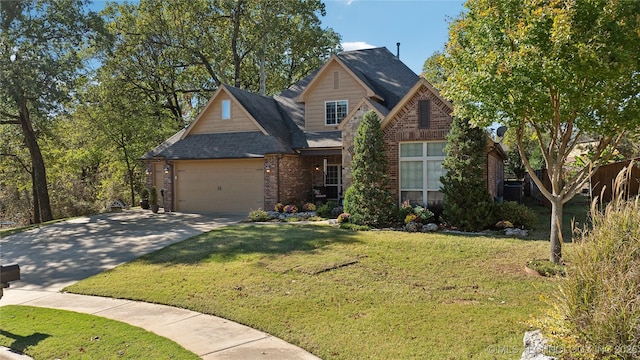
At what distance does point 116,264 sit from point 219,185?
31.8 feet

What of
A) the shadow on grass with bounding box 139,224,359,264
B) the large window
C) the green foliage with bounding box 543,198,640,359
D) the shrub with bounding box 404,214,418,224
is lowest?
the shadow on grass with bounding box 139,224,359,264

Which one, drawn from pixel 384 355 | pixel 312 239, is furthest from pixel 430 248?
pixel 384 355

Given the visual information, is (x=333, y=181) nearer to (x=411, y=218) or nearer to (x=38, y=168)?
(x=411, y=218)

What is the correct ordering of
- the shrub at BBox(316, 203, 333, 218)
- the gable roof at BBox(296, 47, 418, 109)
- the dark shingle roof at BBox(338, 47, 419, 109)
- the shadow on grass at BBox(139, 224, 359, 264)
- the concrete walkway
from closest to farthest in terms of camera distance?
the concrete walkway
the shadow on grass at BBox(139, 224, 359, 264)
the shrub at BBox(316, 203, 333, 218)
the gable roof at BBox(296, 47, 418, 109)
the dark shingle roof at BBox(338, 47, 419, 109)

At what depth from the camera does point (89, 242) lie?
12.8 m

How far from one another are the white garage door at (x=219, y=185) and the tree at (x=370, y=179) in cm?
600

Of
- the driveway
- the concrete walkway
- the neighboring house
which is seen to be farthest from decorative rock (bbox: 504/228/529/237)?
the driveway

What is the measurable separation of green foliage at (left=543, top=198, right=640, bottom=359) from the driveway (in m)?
8.86

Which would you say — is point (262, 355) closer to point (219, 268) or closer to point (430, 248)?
point (219, 268)

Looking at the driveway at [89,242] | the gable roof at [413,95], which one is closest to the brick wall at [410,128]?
the gable roof at [413,95]

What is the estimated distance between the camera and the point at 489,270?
818 centimetres

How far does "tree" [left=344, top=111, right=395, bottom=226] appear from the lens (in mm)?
13516

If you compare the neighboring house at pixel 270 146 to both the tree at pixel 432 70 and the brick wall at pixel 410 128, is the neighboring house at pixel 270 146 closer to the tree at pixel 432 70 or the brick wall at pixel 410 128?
the brick wall at pixel 410 128

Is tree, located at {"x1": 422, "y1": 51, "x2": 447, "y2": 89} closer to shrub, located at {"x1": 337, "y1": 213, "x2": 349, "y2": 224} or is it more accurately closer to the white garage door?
the white garage door
